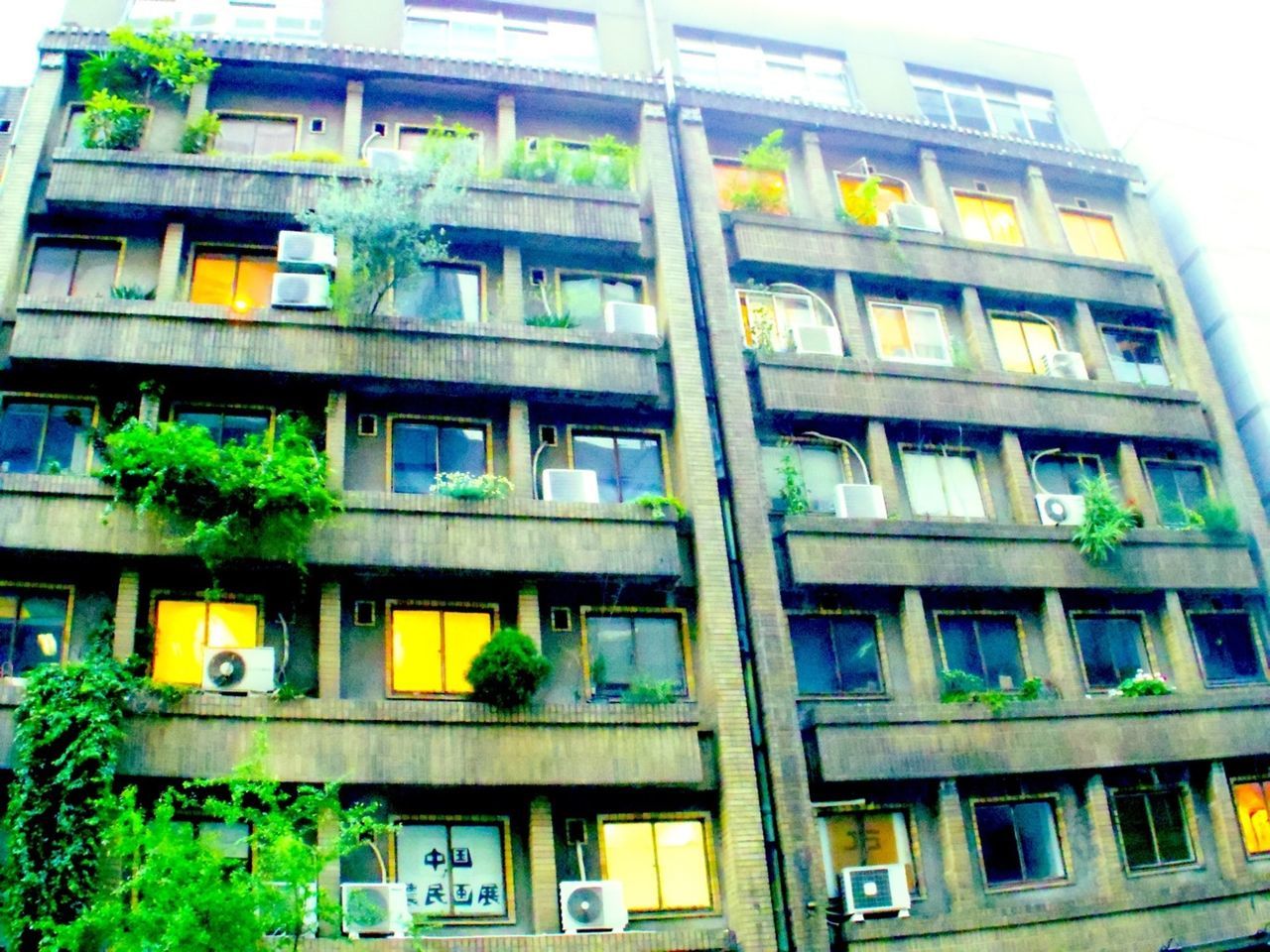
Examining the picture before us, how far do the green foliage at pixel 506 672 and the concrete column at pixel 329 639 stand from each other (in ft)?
6.14

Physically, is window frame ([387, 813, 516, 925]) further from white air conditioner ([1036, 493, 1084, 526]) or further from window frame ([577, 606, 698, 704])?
white air conditioner ([1036, 493, 1084, 526])

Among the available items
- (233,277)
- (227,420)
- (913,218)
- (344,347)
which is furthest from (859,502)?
(233,277)

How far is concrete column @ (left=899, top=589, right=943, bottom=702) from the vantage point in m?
17.8

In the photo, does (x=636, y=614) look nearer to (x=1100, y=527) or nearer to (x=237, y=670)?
(x=237, y=670)

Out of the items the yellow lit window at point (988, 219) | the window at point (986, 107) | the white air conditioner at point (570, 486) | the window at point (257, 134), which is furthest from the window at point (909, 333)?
the window at point (257, 134)

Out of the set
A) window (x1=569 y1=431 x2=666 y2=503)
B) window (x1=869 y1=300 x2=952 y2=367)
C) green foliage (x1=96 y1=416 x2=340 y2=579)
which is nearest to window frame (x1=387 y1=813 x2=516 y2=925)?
green foliage (x1=96 y1=416 x2=340 y2=579)

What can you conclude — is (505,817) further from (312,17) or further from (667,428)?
(312,17)

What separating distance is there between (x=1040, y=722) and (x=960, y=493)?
443 cm

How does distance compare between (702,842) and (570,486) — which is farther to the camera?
(570,486)

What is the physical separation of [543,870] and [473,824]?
121 centimetres

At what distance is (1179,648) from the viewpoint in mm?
19500

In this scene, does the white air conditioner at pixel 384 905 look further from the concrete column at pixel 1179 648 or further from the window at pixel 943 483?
the concrete column at pixel 1179 648

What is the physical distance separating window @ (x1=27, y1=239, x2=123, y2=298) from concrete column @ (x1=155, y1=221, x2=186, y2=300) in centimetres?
83

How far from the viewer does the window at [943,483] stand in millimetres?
19938
